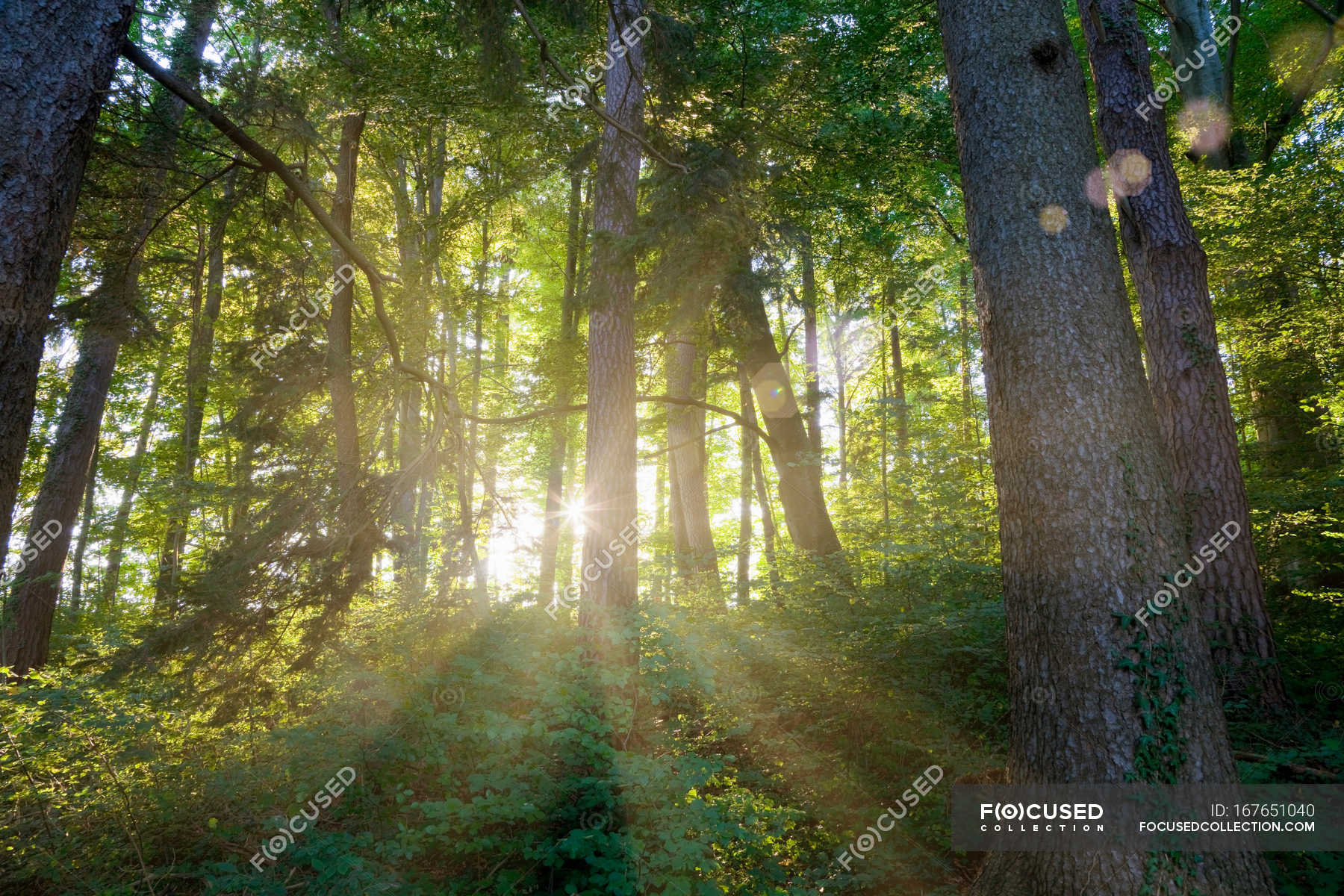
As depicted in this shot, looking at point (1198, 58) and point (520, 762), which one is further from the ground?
point (1198, 58)

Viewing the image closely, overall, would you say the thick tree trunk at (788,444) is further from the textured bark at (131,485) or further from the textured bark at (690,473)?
the textured bark at (131,485)

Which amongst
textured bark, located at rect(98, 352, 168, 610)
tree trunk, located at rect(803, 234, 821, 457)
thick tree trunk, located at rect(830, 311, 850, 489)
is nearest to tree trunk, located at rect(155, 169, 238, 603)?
textured bark, located at rect(98, 352, 168, 610)

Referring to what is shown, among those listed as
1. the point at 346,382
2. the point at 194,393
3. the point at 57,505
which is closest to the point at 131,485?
the point at 194,393

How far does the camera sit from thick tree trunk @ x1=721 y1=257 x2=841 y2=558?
10086 mm

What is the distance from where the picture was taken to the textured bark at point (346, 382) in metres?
5.73

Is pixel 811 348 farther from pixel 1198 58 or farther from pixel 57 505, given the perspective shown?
pixel 57 505

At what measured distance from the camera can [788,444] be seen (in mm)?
10531

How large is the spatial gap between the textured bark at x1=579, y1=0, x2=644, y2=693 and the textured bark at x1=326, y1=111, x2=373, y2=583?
2150mm

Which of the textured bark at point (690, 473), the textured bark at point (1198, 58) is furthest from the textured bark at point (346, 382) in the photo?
the textured bark at point (1198, 58)

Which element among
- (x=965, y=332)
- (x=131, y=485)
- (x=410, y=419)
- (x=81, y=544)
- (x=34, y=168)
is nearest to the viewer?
(x=34, y=168)

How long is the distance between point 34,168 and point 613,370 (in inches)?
187

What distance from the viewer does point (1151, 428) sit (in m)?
3.33

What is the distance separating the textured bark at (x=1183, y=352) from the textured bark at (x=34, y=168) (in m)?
7.17

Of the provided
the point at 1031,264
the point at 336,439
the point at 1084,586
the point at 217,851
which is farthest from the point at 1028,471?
the point at 336,439
